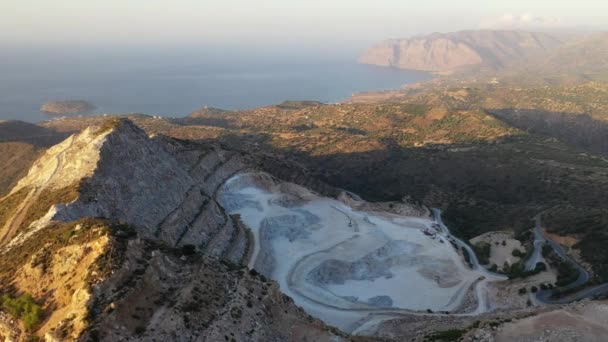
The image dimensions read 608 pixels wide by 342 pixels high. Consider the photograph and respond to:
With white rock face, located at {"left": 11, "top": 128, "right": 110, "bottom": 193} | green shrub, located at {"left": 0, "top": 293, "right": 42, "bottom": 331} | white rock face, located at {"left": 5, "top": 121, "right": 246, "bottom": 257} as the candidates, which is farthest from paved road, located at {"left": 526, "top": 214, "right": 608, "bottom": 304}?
white rock face, located at {"left": 11, "top": 128, "right": 110, "bottom": 193}

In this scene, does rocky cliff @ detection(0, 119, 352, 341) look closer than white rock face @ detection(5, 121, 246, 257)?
Yes

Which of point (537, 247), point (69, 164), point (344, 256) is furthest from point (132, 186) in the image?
point (537, 247)

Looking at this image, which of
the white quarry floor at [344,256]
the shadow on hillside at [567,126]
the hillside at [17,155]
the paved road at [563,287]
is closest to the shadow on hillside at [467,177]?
the paved road at [563,287]

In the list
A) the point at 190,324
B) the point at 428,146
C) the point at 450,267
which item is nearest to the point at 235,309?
the point at 190,324

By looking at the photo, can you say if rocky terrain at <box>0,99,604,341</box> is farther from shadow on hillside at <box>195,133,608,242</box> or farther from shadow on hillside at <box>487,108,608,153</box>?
shadow on hillside at <box>487,108,608,153</box>

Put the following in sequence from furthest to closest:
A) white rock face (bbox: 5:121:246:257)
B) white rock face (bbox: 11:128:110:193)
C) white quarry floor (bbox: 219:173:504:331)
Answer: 1. white quarry floor (bbox: 219:173:504:331)
2. white rock face (bbox: 11:128:110:193)
3. white rock face (bbox: 5:121:246:257)

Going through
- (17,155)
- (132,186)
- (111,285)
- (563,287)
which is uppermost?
(111,285)

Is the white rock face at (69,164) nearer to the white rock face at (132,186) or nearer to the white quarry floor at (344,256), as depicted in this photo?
the white rock face at (132,186)

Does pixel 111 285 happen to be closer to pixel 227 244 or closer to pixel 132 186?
pixel 132 186

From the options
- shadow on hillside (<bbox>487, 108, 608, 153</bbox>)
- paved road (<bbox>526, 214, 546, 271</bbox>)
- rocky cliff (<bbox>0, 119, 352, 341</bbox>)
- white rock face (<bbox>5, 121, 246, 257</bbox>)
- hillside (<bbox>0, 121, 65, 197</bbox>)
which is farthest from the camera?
shadow on hillside (<bbox>487, 108, 608, 153</bbox>)

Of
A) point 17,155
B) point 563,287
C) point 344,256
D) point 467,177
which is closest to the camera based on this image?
point 563,287
